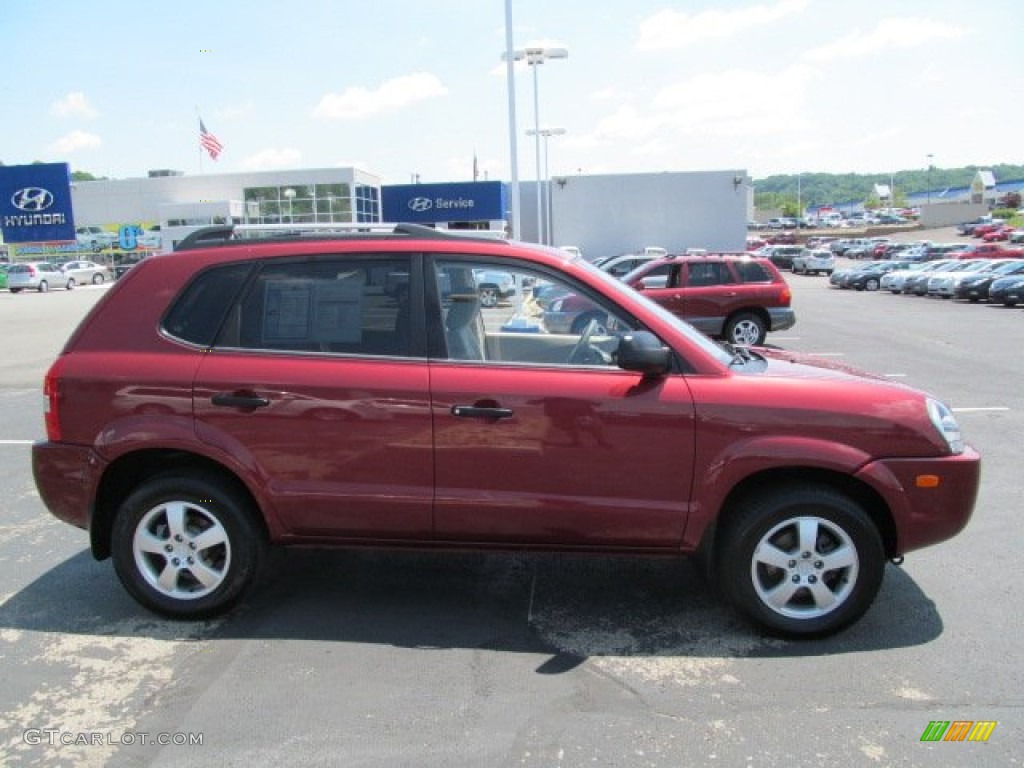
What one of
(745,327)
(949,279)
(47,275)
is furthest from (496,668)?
(47,275)

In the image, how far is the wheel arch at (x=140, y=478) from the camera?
3893mm

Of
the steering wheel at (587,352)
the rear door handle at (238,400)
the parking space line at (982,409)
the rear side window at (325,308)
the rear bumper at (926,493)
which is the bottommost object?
the parking space line at (982,409)

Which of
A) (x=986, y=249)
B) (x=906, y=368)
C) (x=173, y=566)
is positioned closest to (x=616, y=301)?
(x=173, y=566)

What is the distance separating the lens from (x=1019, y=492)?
588 cm

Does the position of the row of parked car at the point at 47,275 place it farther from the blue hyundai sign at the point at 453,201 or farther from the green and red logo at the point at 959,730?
the green and red logo at the point at 959,730

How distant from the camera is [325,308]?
386 cm

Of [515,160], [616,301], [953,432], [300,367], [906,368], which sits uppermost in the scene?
[515,160]

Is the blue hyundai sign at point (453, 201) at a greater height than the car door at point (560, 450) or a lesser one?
greater

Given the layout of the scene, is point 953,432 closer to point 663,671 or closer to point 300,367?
point 663,671

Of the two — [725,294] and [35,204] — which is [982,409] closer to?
[725,294]

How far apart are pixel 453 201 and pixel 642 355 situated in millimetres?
50292

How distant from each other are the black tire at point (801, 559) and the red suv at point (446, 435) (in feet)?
0.03

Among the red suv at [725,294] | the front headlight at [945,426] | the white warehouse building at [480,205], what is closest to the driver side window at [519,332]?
the front headlight at [945,426]

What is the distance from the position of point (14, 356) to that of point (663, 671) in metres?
15.4
